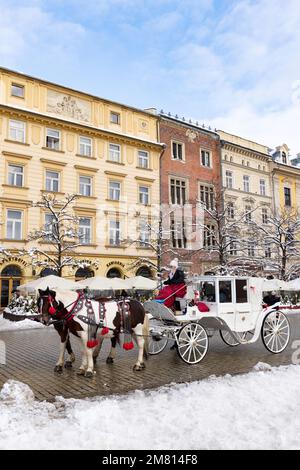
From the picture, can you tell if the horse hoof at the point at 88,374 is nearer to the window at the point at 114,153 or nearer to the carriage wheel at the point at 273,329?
the carriage wheel at the point at 273,329

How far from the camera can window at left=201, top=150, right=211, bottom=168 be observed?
122ft

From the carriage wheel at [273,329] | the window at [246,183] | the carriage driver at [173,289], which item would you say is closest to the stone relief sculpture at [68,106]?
the window at [246,183]

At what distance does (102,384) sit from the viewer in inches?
281

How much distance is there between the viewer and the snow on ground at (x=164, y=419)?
465cm

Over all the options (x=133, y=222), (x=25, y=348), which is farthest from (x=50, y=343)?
(x=133, y=222)

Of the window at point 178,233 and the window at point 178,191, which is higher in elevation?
the window at point 178,191

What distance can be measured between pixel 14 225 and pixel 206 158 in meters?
19.2

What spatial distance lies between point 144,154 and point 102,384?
27272 mm

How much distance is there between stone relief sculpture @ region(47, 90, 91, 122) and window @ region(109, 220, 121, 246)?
788 centimetres

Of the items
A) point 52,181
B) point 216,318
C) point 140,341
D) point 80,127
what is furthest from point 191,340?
point 80,127

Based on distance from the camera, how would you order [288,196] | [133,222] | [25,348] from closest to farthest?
[25,348] < [133,222] < [288,196]

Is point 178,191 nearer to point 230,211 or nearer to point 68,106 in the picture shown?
point 230,211

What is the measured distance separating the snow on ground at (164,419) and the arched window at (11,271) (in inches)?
756

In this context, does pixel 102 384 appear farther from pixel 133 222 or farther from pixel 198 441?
pixel 133 222
